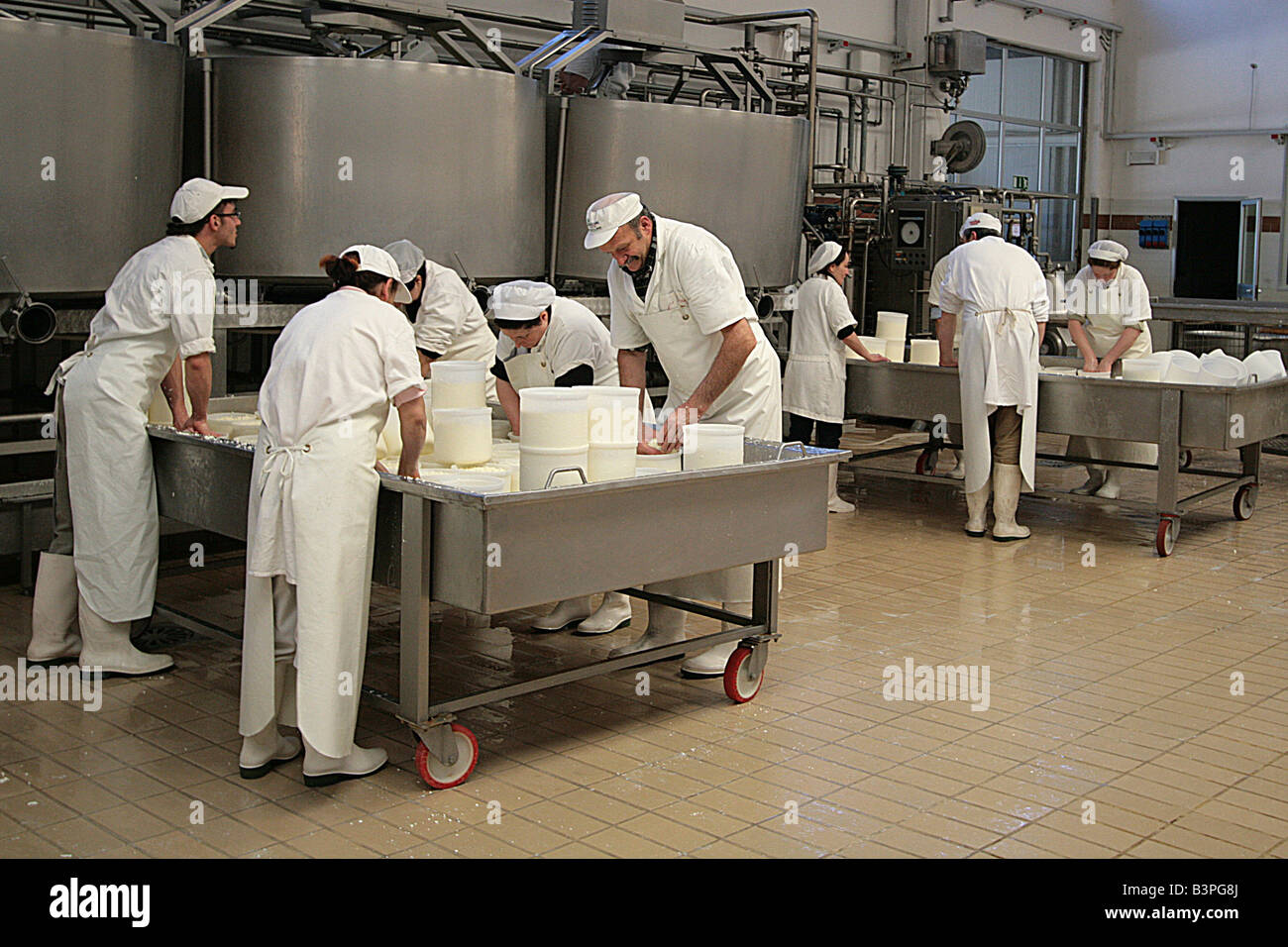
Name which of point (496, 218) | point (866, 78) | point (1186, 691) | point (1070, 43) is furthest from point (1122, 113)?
point (1186, 691)

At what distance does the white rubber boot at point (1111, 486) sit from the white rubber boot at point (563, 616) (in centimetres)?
345

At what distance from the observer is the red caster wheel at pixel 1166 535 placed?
17.9ft

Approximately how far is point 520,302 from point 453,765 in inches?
52.9

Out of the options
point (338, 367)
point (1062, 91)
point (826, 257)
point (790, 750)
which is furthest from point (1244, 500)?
point (1062, 91)

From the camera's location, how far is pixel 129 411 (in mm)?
3715

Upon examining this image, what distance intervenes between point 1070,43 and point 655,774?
1158cm

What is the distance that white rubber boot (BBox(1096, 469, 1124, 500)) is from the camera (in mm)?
6723

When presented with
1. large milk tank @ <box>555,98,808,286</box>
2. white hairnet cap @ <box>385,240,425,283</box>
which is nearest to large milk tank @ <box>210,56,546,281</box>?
large milk tank @ <box>555,98,808,286</box>

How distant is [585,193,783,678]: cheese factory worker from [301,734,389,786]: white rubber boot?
Result: 1.02 metres

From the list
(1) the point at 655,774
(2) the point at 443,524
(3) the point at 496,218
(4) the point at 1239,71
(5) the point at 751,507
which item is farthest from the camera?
(4) the point at 1239,71

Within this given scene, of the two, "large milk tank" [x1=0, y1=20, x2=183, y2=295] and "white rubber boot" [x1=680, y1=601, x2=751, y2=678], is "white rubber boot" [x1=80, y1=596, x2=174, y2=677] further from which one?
"white rubber boot" [x1=680, y1=601, x2=751, y2=678]

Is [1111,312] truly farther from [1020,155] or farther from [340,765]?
[1020,155]

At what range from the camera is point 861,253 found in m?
9.34

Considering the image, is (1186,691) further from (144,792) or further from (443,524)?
(144,792)
